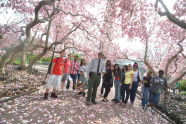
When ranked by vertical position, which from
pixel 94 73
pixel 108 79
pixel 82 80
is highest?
pixel 94 73

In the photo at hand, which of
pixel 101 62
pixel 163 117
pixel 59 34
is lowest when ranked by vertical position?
pixel 163 117

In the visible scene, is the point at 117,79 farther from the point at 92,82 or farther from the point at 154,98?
the point at 92,82

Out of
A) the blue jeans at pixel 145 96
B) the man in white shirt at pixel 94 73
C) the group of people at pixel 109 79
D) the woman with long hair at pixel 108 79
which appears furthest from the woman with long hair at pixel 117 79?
the man in white shirt at pixel 94 73

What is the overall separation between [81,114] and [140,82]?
140 inches

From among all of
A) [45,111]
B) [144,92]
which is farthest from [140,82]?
[45,111]

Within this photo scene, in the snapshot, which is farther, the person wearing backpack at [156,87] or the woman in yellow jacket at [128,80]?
the woman in yellow jacket at [128,80]

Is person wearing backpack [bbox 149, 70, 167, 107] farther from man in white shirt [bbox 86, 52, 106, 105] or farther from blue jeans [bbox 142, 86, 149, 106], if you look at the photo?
man in white shirt [bbox 86, 52, 106, 105]

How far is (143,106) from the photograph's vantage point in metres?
8.55

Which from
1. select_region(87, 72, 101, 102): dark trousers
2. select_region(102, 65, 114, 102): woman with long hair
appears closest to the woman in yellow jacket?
select_region(102, 65, 114, 102): woman with long hair

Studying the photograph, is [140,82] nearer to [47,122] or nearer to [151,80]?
[151,80]

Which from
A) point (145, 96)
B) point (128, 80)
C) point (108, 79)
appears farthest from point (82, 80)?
point (145, 96)

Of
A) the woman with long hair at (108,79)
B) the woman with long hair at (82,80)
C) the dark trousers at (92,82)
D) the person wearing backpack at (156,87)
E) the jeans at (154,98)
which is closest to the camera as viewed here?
the dark trousers at (92,82)

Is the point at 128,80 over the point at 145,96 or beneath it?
over

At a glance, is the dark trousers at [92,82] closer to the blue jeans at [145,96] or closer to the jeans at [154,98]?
the blue jeans at [145,96]
